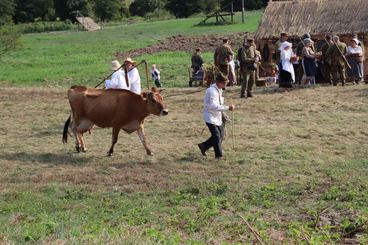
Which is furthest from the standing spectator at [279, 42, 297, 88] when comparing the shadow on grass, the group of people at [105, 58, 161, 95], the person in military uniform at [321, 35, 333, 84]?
the shadow on grass

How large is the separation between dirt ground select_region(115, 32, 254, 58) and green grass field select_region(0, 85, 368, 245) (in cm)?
2343

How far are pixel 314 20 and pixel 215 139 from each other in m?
13.9

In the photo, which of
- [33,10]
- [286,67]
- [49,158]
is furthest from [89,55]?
[33,10]

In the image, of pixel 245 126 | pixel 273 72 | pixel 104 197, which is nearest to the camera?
pixel 104 197

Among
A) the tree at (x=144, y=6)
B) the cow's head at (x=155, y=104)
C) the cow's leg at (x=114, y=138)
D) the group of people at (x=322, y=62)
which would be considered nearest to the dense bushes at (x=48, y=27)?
the tree at (x=144, y=6)

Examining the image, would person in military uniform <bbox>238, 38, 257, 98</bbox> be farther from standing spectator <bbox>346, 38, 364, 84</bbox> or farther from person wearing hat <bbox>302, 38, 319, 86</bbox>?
standing spectator <bbox>346, 38, 364, 84</bbox>

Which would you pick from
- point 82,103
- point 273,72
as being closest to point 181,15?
point 273,72

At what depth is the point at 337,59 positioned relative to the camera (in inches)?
811

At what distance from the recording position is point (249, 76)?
19.3m

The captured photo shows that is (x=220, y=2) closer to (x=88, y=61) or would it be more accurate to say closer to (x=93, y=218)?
(x=88, y=61)

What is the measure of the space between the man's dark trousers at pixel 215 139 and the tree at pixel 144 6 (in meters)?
68.0

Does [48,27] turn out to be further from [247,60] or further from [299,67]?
[247,60]

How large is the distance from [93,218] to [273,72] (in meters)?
16.1

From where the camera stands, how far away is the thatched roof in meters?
24.0
